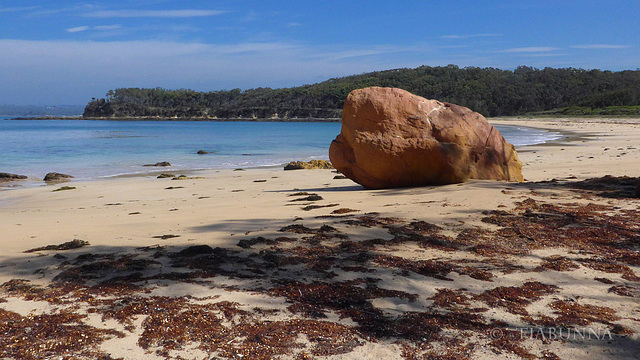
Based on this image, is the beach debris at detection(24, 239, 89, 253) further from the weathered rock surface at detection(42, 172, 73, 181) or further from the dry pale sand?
the weathered rock surface at detection(42, 172, 73, 181)

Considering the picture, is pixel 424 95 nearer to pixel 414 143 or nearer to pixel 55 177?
pixel 55 177

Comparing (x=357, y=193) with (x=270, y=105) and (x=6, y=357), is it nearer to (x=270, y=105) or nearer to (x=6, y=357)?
(x=6, y=357)

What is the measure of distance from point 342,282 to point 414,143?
17.6ft

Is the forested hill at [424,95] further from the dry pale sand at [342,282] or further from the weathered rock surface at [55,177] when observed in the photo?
the dry pale sand at [342,282]

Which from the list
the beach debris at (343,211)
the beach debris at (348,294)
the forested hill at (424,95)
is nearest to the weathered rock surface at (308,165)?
the beach debris at (343,211)

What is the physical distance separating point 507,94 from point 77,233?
98702mm

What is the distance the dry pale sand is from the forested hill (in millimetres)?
75689

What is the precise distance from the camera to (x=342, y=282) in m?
3.56

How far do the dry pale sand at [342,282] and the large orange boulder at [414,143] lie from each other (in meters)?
1.87

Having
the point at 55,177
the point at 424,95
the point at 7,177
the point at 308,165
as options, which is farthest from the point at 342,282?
the point at 424,95

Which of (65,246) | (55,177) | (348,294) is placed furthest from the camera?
(55,177)

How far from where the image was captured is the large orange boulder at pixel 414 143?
848 centimetres

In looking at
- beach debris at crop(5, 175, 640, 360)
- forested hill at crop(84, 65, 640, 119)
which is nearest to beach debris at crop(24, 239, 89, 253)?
beach debris at crop(5, 175, 640, 360)

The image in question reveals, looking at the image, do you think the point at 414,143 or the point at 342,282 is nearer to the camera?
the point at 342,282
